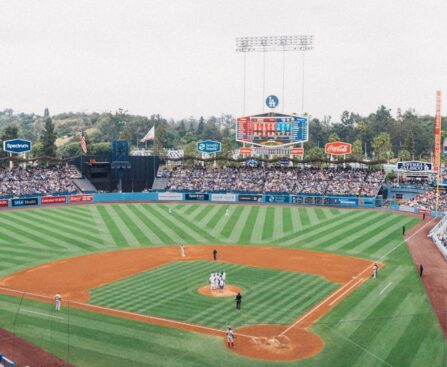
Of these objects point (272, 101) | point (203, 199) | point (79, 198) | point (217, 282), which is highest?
point (272, 101)

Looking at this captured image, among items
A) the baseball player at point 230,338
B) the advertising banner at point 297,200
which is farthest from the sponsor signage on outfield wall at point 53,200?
the baseball player at point 230,338

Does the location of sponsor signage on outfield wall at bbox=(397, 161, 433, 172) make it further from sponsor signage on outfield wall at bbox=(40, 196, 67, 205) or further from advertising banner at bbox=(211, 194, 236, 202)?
sponsor signage on outfield wall at bbox=(40, 196, 67, 205)

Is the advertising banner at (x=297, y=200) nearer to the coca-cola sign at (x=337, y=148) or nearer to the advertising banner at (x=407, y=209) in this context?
the coca-cola sign at (x=337, y=148)

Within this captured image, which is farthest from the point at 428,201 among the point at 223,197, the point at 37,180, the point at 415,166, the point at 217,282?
the point at 37,180

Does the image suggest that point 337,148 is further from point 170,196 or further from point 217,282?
point 217,282

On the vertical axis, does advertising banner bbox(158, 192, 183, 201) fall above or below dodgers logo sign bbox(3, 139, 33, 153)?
below

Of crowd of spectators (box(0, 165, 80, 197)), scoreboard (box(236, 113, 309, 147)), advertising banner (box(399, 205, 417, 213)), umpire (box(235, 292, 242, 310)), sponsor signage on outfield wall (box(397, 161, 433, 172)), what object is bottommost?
umpire (box(235, 292, 242, 310))

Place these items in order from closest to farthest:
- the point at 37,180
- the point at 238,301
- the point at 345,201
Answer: the point at 238,301, the point at 345,201, the point at 37,180

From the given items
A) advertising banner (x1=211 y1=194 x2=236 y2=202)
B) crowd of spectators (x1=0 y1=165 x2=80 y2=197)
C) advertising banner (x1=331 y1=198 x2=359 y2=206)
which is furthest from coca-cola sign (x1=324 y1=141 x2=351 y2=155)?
crowd of spectators (x1=0 y1=165 x2=80 y2=197)
